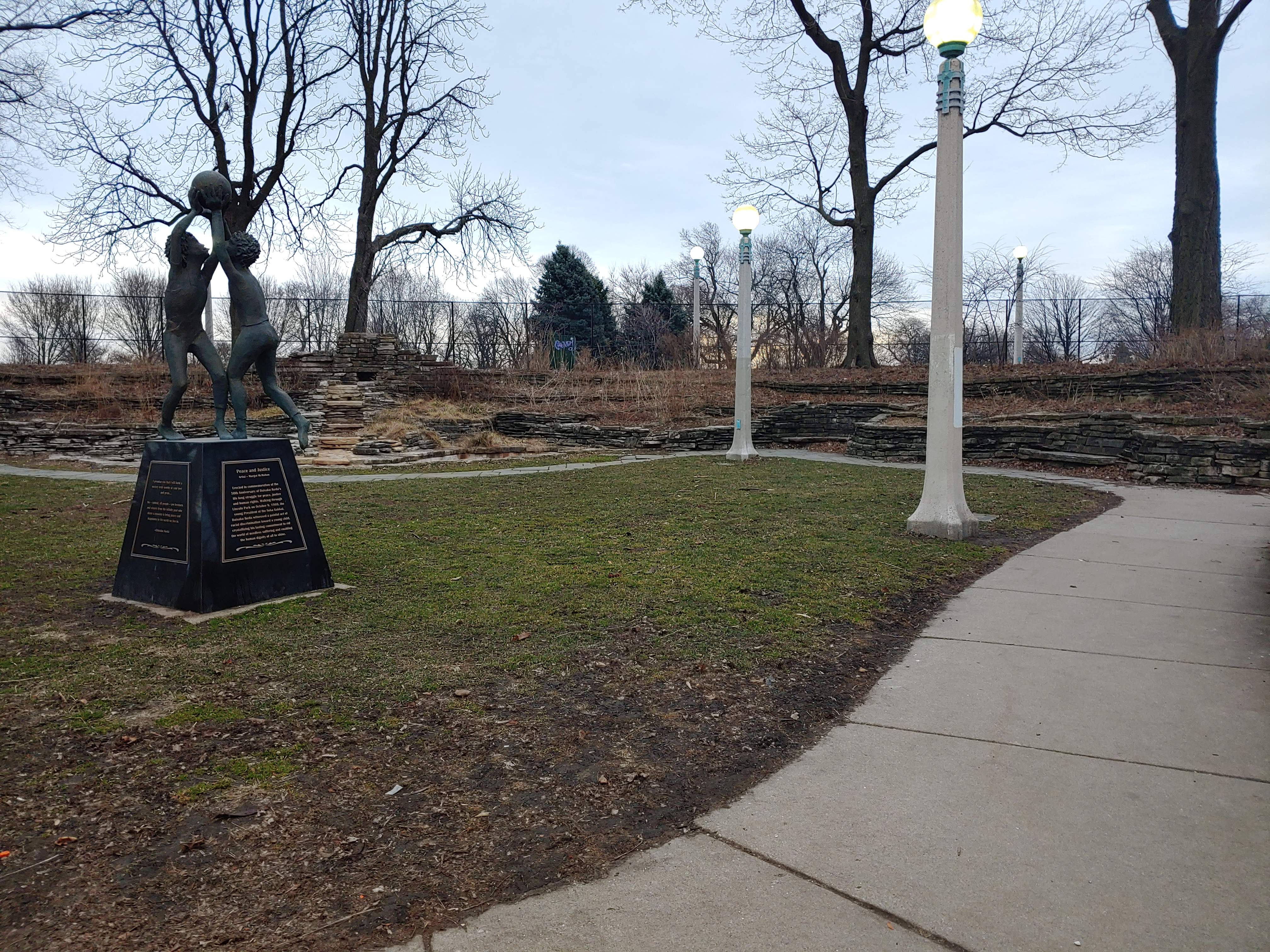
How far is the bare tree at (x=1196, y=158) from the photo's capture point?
16.8 meters

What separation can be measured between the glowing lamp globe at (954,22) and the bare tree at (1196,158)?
526 inches

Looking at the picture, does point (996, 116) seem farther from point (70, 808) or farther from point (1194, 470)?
point (70, 808)

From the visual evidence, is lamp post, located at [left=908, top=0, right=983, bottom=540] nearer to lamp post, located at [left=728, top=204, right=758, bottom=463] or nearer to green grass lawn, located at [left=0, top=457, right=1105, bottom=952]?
green grass lawn, located at [left=0, top=457, right=1105, bottom=952]

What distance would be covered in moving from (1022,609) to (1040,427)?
1059 centimetres

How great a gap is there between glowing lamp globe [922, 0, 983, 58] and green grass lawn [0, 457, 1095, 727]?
14.0 feet

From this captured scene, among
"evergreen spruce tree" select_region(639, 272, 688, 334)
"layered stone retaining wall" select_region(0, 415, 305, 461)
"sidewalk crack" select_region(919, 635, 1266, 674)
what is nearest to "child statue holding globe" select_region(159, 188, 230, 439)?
"sidewalk crack" select_region(919, 635, 1266, 674)

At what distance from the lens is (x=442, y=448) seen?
18.0 metres

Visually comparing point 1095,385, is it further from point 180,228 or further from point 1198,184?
point 180,228

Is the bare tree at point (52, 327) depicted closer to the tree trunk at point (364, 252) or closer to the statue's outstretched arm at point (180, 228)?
the tree trunk at point (364, 252)

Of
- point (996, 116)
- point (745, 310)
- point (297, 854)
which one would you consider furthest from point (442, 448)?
point (996, 116)

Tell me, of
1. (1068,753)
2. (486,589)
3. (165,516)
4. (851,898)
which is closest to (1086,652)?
(1068,753)

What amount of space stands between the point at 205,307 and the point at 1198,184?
19.1m

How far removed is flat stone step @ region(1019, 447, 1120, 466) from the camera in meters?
13.1

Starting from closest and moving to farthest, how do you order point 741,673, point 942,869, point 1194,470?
1. point 942,869
2. point 741,673
3. point 1194,470
